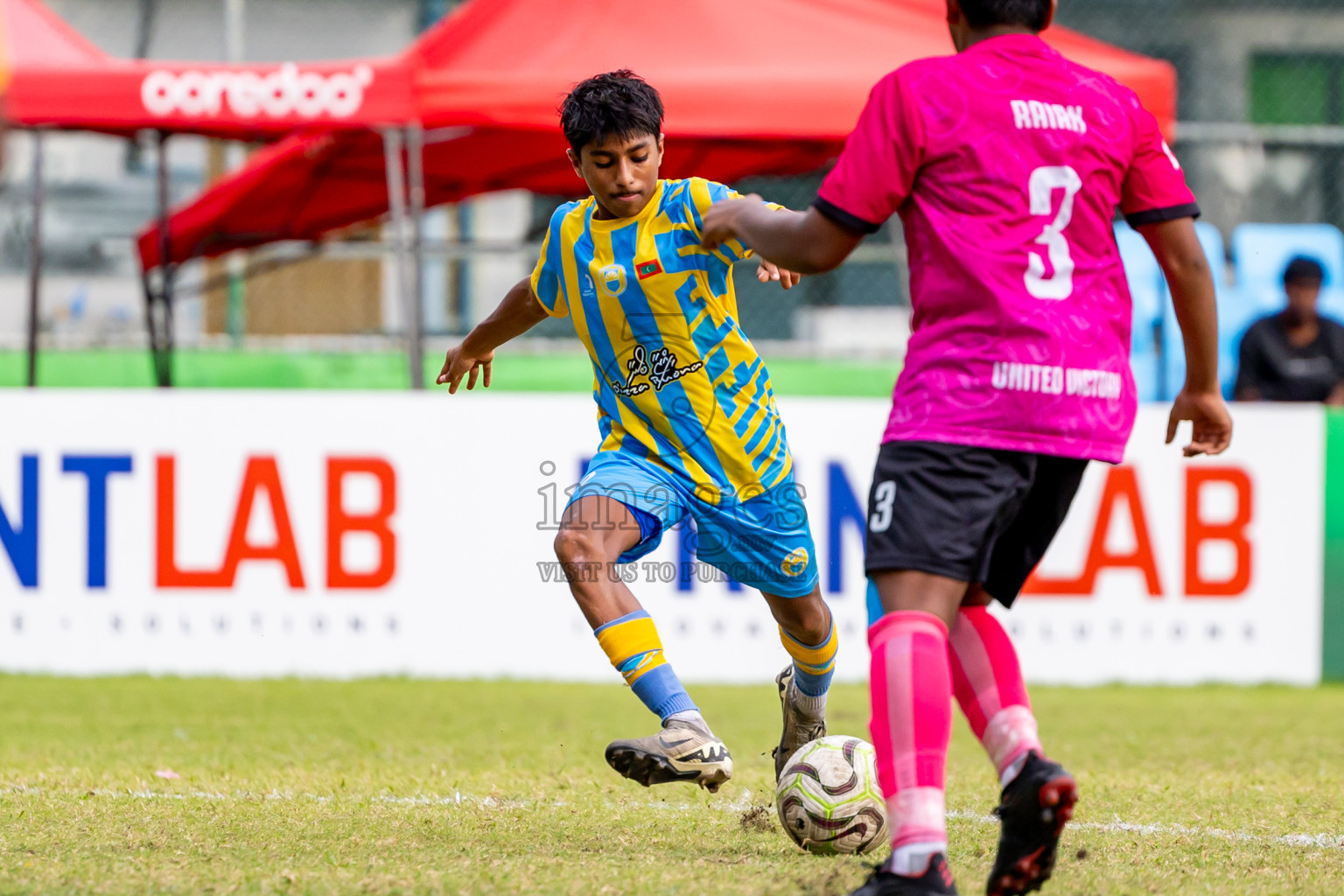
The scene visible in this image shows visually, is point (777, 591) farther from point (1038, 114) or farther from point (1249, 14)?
point (1249, 14)

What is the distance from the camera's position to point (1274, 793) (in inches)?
190

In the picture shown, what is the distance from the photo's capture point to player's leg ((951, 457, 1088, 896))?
298 centimetres

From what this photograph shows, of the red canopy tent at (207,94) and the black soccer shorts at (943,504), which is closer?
the black soccer shorts at (943,504)

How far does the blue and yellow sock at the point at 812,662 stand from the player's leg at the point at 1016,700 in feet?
3.56

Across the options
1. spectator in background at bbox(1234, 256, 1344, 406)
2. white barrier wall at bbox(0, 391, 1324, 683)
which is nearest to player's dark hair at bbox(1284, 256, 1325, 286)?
spectator in background at bbox(1234, 256, 1344, 406)

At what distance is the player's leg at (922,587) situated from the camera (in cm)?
301

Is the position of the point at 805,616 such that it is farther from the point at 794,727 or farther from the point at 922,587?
the point at 922,587

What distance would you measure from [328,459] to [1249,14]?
31.6 ft

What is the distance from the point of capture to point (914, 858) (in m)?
2.94

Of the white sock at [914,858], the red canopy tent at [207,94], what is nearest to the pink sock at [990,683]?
the white sock at [914,858]

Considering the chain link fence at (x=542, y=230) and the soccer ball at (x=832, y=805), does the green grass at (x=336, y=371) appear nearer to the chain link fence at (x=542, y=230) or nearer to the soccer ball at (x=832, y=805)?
the chain link fence at (x=542, y=230)

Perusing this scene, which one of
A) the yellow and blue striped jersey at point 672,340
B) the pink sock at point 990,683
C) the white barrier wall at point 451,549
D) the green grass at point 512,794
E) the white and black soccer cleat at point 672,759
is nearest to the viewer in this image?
the pink sock at point 990,683

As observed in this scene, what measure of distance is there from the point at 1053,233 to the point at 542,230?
930 cm

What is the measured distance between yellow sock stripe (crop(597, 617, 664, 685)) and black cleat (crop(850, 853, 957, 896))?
117cm
